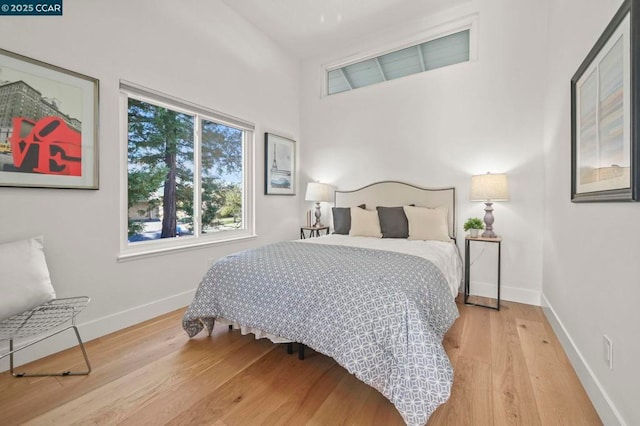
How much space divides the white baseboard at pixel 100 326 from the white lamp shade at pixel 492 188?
3.08 meters

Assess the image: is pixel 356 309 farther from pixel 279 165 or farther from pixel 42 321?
pixel 279 165

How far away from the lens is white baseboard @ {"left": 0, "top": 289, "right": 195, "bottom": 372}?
1.83 metres

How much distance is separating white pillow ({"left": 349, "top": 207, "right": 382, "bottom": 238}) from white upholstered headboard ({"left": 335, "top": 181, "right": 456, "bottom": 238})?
0.35 metres

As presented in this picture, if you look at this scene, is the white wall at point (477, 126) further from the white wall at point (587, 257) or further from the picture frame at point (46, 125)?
the picture frame at point (46, 125)

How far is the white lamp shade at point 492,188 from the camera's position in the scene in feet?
8.93

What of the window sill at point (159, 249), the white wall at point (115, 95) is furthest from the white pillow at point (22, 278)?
the window sill at point (159, 249)

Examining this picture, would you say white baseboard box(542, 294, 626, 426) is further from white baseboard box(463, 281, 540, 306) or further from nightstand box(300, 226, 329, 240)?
nightstand box(300, 226, 329, 240)

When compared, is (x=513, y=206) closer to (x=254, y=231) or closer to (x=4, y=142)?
(x=254, y=231)

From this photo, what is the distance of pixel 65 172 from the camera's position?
200 cm

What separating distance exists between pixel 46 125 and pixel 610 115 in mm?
3274

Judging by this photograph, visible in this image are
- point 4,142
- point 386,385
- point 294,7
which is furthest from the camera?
point 294,7

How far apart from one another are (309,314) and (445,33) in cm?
347

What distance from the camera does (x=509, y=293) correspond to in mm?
2971

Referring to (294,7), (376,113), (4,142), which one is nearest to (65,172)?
(4,142)
